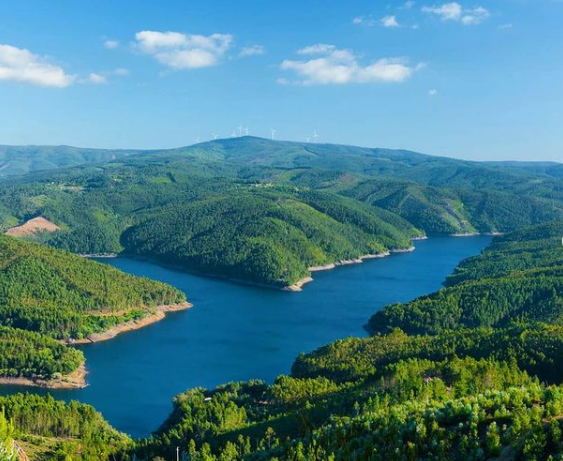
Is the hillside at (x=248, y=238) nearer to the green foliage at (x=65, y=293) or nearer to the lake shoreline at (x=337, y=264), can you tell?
the lake shoreline at (x=337, y=264)

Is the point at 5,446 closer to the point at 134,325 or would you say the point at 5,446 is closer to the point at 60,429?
the point at 60,429

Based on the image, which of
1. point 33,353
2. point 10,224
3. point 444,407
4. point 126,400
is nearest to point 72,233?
point 10,224

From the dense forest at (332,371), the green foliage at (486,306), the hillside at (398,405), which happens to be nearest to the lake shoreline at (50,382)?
the dense forest at (332,371)

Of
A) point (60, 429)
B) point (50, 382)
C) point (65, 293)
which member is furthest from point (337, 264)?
point (60, 429)

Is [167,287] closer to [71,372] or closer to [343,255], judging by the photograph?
[71,372]

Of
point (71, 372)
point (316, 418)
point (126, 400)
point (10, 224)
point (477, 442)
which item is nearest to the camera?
point (477, 442)
